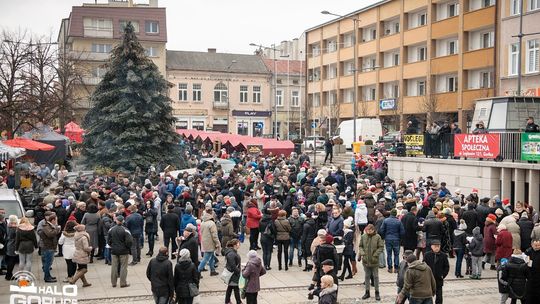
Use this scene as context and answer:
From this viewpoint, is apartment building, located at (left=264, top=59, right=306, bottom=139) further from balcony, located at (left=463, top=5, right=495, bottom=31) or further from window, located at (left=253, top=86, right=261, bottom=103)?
balcony, located at (left=463, top=5, right=495, bottom=31)

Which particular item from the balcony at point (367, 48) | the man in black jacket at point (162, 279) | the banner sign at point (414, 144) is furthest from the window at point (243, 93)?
the man in black jacket at point (162, 279)

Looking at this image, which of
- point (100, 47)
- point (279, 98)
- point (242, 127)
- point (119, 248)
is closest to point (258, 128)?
point (242, 127)

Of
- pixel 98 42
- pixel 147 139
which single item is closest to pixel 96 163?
pixel 147 139

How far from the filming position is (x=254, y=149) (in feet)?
133

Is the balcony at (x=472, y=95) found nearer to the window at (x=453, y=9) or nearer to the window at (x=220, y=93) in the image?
the window at (x=453, y=9)

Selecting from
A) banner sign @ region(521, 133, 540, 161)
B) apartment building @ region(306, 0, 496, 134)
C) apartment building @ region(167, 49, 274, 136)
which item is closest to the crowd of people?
banner sign @ region(521, 133, 540, 161)

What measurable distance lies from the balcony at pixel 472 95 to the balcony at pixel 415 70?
214 inches

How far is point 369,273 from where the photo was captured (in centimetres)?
1345

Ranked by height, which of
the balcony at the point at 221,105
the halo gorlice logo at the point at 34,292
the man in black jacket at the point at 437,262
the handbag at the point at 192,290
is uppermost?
the balcony at the point at 221,105

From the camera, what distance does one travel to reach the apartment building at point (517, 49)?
37375mm

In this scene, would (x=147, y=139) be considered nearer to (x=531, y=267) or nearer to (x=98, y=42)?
(x=531, y=267)

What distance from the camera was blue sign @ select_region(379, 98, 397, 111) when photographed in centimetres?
5670

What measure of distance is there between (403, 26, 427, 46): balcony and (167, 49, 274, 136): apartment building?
24.2 metres

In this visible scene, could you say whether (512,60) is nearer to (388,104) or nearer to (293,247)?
(388,104)
